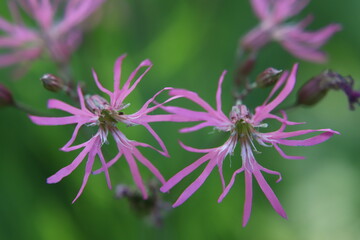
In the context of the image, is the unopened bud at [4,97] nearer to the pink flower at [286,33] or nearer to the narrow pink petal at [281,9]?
the pink flower at [286,33]

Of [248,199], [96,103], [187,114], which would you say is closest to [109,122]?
[96,103]

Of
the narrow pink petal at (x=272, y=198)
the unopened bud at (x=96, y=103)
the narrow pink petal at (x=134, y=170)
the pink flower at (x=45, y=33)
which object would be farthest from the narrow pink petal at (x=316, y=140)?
the pink flower at (x=45, y=33)

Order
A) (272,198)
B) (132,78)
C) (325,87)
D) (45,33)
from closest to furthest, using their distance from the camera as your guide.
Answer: (272,198)
(132,78)
(325,87)
(45,33)

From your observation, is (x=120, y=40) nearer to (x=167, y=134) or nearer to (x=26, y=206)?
(x=167, y=134)

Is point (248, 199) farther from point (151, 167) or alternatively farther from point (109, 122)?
point (109, 122)

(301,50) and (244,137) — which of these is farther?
(301,50)
